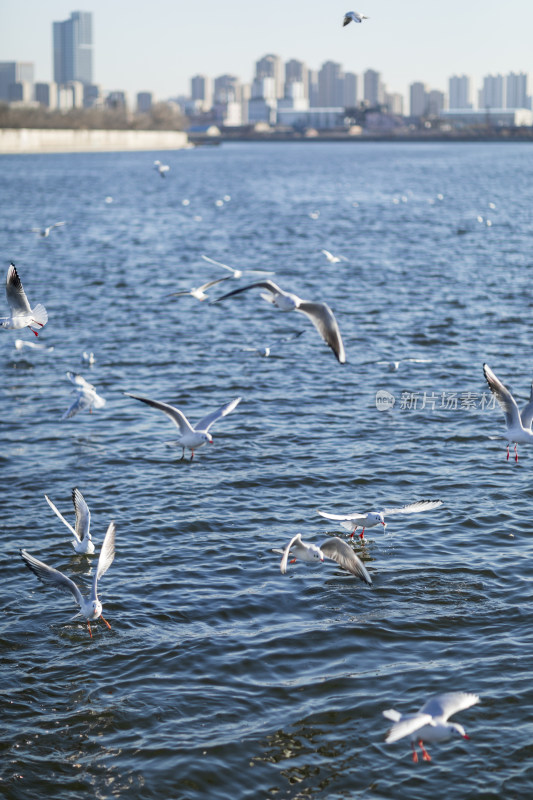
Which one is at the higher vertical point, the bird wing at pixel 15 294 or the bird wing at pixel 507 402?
the bird wing at pixel 15 294

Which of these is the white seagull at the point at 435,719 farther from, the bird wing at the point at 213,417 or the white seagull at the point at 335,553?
the bird wing at the point at 213,417

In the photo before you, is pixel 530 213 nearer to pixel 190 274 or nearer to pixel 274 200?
pixel 274 200

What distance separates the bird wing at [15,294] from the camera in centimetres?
1245

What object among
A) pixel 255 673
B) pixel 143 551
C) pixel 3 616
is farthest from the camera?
pixel 143 551

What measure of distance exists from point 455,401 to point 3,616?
12.1 metres

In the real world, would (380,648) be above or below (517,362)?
below

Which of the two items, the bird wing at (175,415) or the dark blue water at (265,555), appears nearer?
the dark blue water at (265,555)

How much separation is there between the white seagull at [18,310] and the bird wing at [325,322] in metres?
3.20

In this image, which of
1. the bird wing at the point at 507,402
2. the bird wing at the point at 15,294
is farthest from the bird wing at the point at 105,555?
the bird wing at the point at 507,402

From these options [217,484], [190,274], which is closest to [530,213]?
[190,274]

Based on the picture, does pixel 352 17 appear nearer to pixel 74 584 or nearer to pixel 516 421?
pixel 516 421

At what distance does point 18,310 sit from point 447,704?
7069 millimetres

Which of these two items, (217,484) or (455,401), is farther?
(455,401)

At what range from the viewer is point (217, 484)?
698 inches
